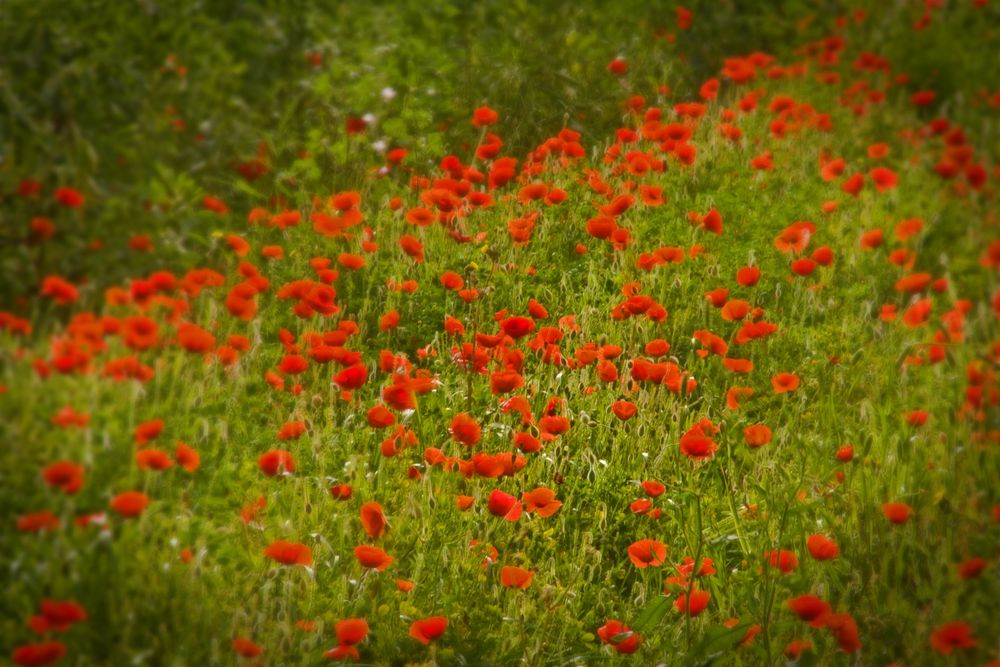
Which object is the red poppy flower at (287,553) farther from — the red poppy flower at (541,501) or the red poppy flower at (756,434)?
the red poppy flower at (756,434)

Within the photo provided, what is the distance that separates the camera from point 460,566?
2258mm

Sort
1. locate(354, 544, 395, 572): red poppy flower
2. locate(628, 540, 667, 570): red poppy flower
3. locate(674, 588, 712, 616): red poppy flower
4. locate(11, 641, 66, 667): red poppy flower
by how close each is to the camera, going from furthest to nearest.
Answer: locate(628, 540, 667, 570): red poppy flower, locate(674, 588, 712, 616): red poppy flower, locate(354, 544, 395, 572): red poppy flower, locate(11, 641, 66, 667): red poppy flower

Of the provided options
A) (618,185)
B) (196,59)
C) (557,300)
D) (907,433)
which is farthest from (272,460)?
(196,59)

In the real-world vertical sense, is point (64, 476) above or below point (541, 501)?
above

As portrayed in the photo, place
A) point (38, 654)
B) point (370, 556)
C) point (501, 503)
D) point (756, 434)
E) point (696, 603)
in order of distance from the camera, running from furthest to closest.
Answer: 1. point (756, 434)
2. point (501, 503)
3. point (696, 603)
4. point (370, 556)
5. point (38, 654)

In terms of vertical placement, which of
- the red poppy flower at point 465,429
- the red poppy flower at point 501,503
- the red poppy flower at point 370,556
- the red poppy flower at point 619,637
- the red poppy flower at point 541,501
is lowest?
the red poppy flower at point 619,637

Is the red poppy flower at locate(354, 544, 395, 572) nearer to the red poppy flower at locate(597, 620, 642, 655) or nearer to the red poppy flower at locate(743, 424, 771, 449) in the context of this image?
the red poppy flower at locate(597, 620, 642, 655)

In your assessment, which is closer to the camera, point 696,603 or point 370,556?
point 370,556

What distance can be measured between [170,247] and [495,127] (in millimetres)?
1260

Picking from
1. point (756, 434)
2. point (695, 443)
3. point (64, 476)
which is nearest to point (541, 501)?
point (695, 443)

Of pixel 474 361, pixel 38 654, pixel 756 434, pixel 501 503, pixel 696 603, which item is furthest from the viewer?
pixel 474 361

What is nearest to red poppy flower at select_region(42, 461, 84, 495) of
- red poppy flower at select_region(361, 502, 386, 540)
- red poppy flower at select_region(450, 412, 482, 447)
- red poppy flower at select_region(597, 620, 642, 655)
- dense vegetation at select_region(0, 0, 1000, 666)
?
dense vegetation at select_region(0, 0, 1000, 666)

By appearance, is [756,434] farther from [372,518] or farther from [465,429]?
[372,518]

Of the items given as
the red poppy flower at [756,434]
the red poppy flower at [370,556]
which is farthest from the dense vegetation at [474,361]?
the red poppy flower at [756,434]
